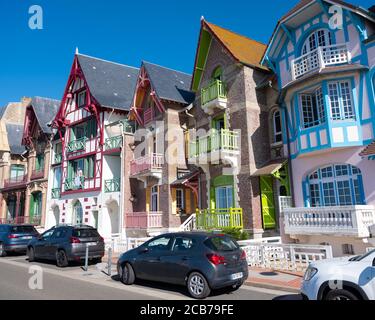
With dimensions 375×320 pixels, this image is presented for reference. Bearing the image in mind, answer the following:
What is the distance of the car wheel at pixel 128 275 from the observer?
10.0 metres

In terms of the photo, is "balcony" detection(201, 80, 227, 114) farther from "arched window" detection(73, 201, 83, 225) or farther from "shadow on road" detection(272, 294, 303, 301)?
"arched window" detection(73, 201, 83, 225)

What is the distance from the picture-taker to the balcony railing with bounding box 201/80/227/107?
18750mm

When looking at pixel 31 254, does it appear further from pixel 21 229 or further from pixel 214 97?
pixel 214 97

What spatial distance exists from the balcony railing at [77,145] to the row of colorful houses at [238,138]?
87 millimetres

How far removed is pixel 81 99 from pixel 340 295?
27739 millimetres

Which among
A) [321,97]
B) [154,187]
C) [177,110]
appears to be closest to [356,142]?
[321,97]

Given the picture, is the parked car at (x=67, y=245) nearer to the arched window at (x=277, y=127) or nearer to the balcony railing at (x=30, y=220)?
the arched window at (x=277, y=127)

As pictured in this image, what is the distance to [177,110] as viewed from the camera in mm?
22281

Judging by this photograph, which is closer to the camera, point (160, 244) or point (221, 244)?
point (221, 244)

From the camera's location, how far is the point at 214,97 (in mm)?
18859

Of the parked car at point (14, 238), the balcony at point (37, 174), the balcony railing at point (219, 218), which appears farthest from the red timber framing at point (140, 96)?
the balcony at point (37, 174)

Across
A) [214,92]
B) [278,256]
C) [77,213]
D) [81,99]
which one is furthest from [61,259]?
[81,99]

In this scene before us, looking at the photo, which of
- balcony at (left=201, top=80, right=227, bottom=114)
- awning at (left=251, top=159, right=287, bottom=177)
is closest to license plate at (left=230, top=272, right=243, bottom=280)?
awning at (left=251, top=159, right=287, bottom=177)
